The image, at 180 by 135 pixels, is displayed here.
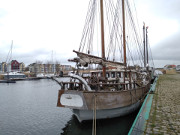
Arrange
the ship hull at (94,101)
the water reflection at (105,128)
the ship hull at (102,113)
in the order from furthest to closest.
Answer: the ship hull at (102,113) < the water reflection at (105,128) < the ship hull at (94,101)

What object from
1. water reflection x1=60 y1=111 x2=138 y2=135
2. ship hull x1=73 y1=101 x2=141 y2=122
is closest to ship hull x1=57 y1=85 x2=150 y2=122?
ship hull x1=73 y1=101 x2=141 y2=122

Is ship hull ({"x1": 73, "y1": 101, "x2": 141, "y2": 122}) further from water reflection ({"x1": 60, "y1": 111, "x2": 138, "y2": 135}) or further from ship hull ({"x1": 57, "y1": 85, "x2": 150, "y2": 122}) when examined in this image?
water reflection ({"x1": 60, "y1": 111, "x2": 138, "y2": 135})

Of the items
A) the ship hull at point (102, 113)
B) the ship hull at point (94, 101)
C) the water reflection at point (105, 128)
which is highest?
the ship hull at point (94, 101)

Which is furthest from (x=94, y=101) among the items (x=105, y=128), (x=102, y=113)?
(x=105, y=128)

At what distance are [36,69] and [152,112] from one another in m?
137

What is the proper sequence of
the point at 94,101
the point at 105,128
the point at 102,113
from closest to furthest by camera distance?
the point at 94,101, the point at 105,128, the point at 102,113

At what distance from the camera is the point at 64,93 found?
28.7 ft

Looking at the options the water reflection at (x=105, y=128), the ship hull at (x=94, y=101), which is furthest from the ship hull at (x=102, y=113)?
the water reflection at (x=105, y=128)

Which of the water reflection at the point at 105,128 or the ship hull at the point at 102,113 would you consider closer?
the water reflection at the point at 105,128

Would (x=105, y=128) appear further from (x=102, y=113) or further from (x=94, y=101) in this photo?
(x=94, y=101)

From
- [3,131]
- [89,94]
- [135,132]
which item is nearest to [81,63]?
[89,94]

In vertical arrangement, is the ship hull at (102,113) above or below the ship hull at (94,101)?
below

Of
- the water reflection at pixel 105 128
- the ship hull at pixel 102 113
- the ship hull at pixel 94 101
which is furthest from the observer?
the ship hull at pixel 102 113

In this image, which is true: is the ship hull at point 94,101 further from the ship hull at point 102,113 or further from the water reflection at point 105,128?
the water reflection at point 105,128
